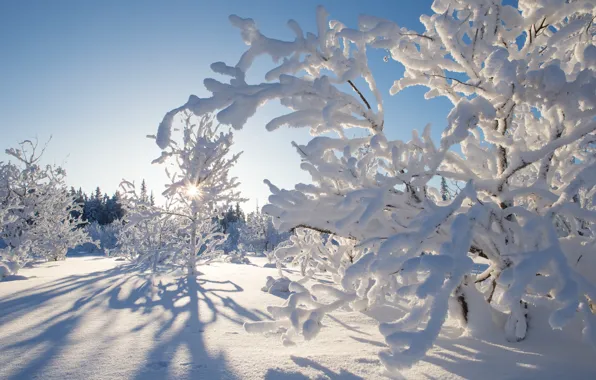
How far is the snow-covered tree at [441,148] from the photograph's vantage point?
163 centimetres

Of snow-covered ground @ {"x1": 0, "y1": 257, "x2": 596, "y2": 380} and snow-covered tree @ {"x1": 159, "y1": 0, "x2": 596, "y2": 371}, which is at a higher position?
snow-covered tree @ {"x1": 159, "y1": 0, "x2": 596, "y2": 371}

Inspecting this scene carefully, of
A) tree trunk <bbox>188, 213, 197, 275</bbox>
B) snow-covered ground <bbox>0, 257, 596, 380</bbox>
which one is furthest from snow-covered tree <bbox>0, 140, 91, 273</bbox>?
snow-covered ground <bbox>0, 257, 596, 380</bbox>

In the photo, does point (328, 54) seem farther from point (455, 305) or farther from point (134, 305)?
point (134, 305)

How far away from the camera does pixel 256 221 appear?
36.4 metres

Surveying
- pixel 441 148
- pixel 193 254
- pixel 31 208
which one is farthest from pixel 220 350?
pixel 31 208

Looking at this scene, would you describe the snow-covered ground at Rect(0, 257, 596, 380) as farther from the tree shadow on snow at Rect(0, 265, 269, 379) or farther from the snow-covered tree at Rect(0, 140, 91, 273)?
the snow-covered tree at Rect(0, 140, 91, 273)

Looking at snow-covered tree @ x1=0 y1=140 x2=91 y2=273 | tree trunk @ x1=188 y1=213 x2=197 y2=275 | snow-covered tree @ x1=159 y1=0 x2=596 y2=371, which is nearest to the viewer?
snow-covered tree @ x1=159 y1=0 x2=596 y2=371

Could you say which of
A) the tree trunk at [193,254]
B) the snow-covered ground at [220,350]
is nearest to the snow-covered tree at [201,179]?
the tree trunk at [193,254]

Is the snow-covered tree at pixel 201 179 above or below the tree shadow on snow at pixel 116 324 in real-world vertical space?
above

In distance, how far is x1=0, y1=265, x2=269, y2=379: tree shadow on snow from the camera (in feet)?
6.32

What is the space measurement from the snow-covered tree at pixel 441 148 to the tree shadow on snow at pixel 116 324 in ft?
1.93

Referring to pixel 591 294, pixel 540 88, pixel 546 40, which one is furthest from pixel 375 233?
pixel 546 40

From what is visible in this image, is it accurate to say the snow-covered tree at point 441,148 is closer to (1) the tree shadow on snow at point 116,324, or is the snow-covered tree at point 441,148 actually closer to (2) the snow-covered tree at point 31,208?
(1) the tree shadow on snow at point 116,324

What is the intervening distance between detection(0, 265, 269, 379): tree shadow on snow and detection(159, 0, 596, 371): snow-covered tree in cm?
59
